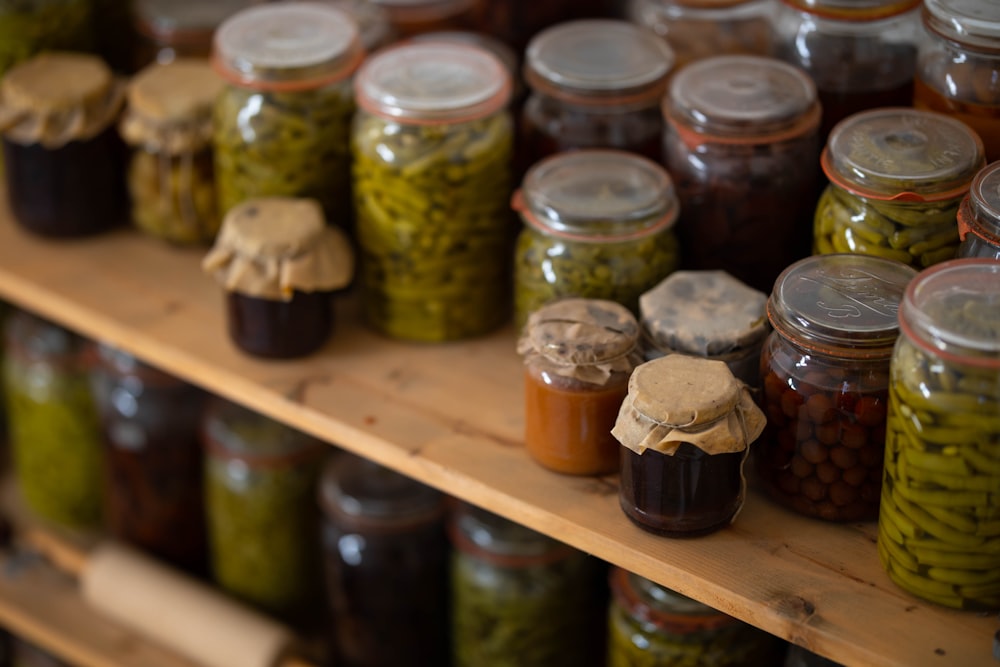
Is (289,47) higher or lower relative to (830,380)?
higher

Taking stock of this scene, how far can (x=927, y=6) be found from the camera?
1028 millimetres

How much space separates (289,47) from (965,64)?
0.62m

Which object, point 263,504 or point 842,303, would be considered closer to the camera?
point 842,303

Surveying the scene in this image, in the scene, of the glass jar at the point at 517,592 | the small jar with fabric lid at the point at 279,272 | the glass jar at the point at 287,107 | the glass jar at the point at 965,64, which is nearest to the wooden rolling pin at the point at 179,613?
Result: the glass jar at the point at 517,592

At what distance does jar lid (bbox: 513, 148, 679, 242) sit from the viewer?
1.07 meters

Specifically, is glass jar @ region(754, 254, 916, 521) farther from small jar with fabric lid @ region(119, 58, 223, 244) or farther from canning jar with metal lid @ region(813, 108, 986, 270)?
small jar with fabric lid @ region(119, 58, 223, 244)

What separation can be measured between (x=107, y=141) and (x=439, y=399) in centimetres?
52

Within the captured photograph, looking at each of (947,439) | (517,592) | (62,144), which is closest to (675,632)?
(517,592)

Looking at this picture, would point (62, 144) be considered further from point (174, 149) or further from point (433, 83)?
point (433, 83)

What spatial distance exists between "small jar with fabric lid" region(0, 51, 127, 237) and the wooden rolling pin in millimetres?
403

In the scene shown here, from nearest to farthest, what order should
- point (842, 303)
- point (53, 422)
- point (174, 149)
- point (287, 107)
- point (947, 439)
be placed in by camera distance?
point (947, 439) → point (842, 303) → point (287, 107) → point (174, 149) → point (53, 422)

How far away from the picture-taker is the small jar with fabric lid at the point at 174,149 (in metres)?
1.29

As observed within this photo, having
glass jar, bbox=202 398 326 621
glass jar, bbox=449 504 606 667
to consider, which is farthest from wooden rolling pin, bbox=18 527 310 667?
glass jar, bbox=449 504 606 667

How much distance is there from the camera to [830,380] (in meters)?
0.93
